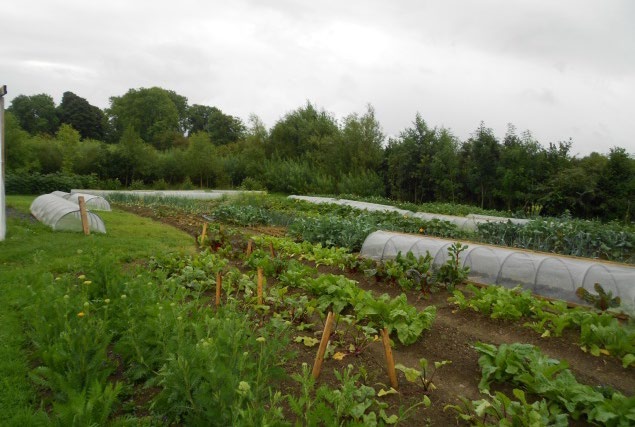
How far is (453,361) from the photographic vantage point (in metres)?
3.91

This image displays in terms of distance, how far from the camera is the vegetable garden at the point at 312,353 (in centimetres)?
265

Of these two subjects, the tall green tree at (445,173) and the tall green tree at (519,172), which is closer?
the tall green tree at (519,172)

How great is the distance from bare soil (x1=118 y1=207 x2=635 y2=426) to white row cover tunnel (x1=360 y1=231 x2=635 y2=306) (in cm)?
165

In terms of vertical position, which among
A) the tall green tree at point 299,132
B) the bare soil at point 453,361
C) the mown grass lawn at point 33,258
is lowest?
the mown grass lawn at point 33,258

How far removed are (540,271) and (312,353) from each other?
13.6ft

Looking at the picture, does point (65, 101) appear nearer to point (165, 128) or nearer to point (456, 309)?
point (165, 128)

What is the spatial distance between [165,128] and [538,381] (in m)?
59.1

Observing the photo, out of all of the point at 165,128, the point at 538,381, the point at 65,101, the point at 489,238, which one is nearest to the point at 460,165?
the point at 489,238

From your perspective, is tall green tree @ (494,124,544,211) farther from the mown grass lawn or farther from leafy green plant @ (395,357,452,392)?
leafy green plant @ (395,357,452,392)

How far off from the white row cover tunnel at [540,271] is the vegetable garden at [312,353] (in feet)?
2.55

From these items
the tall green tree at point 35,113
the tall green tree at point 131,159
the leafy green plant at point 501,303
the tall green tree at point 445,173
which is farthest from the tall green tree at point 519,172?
the tall green tree at point 35,113

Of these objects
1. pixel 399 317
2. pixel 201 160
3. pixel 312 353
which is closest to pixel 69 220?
pixel 312 353

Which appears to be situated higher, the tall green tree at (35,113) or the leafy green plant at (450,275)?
the tall green tree at (35,113)

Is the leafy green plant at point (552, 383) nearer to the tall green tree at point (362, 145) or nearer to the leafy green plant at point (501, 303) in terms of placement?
the leafy green plant at point (501, 303)
